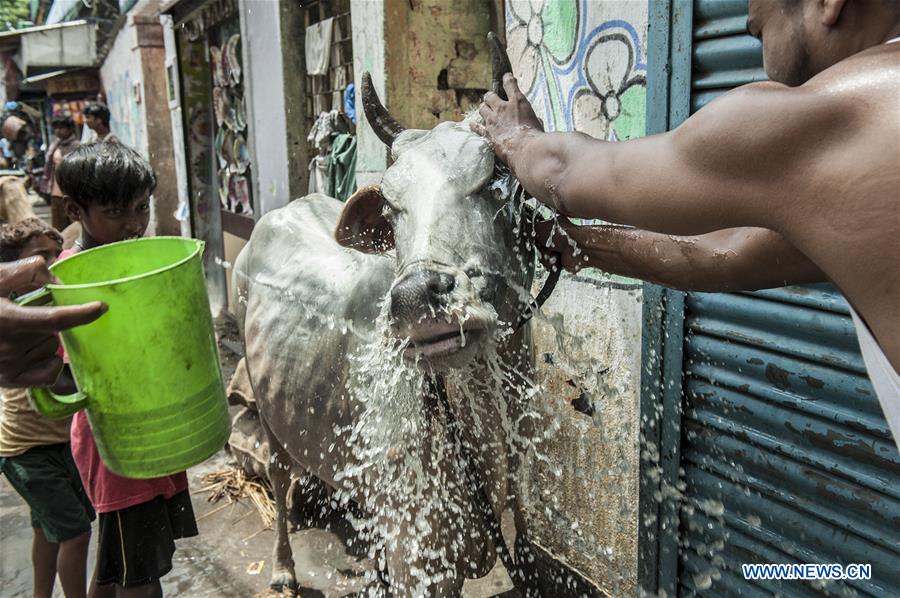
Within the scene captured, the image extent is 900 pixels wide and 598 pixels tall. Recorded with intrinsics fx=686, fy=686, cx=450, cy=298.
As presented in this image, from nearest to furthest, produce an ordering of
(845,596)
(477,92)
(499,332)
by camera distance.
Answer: (499,332) → (845,596) → (477,92)

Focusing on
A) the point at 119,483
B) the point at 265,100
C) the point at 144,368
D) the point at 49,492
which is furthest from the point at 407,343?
the point at 265,100

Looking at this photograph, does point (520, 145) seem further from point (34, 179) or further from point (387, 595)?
point (34, 179)

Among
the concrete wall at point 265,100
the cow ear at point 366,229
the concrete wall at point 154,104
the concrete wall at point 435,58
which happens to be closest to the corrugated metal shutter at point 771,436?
the cow ear at point 366,229

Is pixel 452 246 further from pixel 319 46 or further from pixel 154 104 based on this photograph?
pixel 154 104

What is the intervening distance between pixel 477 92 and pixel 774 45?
3.92m

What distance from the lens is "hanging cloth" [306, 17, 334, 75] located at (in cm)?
624

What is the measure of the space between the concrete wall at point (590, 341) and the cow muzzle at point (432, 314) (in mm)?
1319

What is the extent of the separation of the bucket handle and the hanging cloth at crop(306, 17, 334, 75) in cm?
478

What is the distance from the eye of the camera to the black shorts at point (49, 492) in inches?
124

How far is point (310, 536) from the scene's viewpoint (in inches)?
176

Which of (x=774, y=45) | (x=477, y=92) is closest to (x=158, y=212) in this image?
(x=477, y=92)

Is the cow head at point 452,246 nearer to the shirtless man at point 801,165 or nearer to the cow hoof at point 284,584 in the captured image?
the shirtless man at point 801,165

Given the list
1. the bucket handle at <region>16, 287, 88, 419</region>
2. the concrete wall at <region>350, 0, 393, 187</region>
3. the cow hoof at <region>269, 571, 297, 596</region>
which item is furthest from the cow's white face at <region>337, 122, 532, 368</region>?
the concrete wall at <region>350, 0, 393, 187</region>

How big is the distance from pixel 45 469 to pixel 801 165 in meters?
3.38
